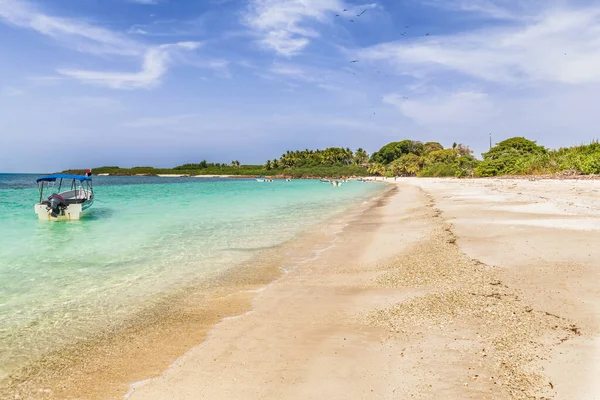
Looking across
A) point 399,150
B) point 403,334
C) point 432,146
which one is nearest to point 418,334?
point 403,334

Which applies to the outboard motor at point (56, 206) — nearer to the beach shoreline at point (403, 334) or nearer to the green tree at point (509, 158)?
the beach shoreline at point (403, 334)

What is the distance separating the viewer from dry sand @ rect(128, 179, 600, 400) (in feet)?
14.1

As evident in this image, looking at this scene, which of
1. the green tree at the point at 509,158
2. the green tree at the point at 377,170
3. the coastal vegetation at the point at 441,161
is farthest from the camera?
the green tree at the point at 377,170

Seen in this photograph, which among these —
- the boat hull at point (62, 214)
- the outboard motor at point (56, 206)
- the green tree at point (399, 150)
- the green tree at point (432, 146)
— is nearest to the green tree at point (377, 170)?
the green tree at point (399, 150)

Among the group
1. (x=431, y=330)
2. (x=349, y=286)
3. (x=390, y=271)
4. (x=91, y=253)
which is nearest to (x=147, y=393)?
(x=431, y=330)

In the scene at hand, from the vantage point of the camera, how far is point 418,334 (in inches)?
221

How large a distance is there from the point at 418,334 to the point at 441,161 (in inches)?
4819

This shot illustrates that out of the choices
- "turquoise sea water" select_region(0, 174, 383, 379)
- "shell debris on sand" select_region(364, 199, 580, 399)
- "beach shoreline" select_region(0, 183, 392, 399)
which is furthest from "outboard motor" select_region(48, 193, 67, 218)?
"shell debris on sand" select_region(364, 199, 580, 399)

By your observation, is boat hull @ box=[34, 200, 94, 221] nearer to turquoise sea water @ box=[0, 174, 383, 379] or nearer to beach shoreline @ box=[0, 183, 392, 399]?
turquoise sea water @ box=[0, 174, 383, 379]

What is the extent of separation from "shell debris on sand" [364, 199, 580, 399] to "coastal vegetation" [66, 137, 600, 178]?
156 feet

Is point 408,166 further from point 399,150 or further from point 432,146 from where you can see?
point 432,146

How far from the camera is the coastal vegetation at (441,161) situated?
5344 cm

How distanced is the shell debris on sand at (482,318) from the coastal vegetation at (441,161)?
47.4 meters

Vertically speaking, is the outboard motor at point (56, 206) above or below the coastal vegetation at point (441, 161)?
below
